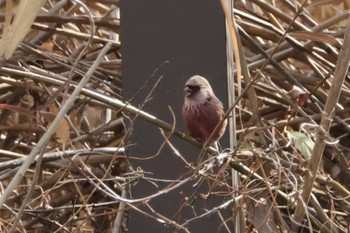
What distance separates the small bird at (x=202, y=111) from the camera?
1.24m

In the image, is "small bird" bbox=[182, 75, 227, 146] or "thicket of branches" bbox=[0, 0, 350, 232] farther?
"thicket of branches" bbox=[0, 0, 350, 232]

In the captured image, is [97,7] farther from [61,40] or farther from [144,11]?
[144,11]

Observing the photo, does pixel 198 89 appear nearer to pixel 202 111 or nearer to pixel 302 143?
pixel 202 111

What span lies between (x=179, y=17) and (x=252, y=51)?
67 cm

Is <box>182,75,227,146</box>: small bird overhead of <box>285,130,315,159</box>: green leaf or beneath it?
overhead

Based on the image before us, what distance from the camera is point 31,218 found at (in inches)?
75.9

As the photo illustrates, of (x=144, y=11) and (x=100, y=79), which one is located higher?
(x=144, y=11)

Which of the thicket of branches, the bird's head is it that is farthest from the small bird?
the thicket of branches

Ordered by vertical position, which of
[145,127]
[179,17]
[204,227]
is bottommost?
[204,227]

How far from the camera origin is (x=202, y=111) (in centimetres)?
124

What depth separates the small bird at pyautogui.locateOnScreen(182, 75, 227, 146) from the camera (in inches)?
48.8

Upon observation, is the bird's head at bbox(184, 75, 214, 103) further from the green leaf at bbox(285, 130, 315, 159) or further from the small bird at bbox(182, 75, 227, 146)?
the green leaf at bbox(285, 130, 315, 159)

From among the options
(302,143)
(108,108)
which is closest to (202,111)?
(302,143)

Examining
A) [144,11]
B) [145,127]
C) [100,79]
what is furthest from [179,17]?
[100,79]
